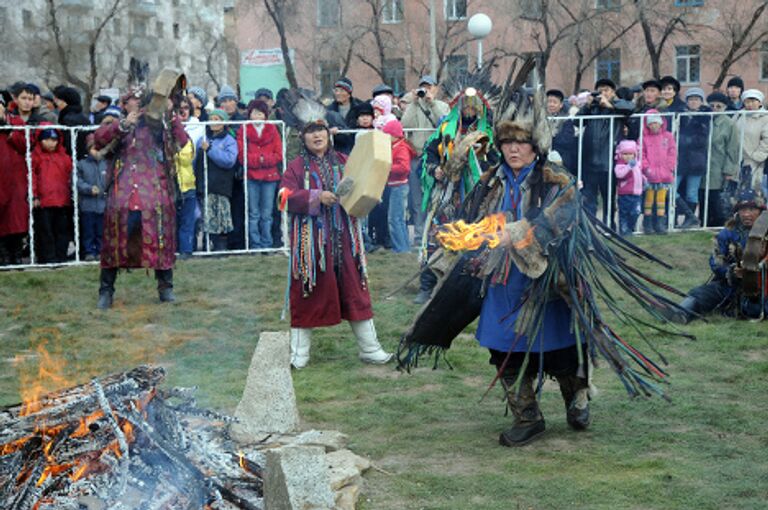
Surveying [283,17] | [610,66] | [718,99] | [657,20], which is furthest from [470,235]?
[610,66]

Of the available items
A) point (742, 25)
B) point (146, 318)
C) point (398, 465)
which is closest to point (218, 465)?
point (398, 465)

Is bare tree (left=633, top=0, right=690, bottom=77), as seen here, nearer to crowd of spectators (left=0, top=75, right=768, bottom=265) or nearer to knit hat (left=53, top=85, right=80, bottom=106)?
crowd of spectators (left=0, top=75, right=768, bottom=265)

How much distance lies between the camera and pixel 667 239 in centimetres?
1307

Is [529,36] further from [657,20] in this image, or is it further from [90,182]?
[90,182]

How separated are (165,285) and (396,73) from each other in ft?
79.6

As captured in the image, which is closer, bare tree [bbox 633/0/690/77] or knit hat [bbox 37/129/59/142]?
knit hat [bbox 37/129/59/142]

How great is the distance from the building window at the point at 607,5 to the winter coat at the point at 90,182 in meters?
19.9

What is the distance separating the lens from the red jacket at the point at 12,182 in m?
11.3

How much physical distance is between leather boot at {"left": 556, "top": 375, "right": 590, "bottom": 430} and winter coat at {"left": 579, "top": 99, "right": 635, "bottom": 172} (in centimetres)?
755

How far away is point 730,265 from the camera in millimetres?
9250

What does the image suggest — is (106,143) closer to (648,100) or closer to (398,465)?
(398,465)

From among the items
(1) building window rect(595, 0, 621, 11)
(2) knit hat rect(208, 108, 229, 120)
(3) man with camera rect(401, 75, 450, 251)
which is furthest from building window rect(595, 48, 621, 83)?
(2) knit hat rect(208, 108, 229, 120)

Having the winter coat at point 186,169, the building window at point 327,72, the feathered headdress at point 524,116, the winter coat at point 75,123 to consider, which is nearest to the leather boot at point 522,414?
the feathered headdress at point 524,116

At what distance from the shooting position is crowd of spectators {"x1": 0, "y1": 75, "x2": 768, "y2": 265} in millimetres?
11609
